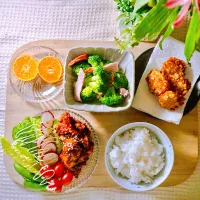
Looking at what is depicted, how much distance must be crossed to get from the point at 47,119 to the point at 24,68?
0.22 metres

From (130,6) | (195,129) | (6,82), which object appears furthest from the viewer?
(6,82)

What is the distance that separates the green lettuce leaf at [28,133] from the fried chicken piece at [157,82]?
0.42 metres

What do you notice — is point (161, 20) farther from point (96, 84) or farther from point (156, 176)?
point (156, 176)

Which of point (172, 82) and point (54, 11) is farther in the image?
point (54, 11)

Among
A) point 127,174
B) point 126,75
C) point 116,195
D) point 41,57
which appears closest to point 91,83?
point 126,75

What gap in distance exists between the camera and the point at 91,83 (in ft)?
4.45

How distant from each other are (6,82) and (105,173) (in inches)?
21.3

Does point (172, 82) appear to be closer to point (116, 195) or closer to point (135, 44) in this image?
point (135, 44)

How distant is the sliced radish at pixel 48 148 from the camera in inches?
51.6

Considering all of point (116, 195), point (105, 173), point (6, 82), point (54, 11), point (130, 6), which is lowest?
point (116, 195)

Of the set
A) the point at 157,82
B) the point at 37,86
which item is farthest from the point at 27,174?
the point at 157,82

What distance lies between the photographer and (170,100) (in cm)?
132

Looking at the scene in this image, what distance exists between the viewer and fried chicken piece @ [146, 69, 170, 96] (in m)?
1.33

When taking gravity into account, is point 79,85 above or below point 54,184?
above
